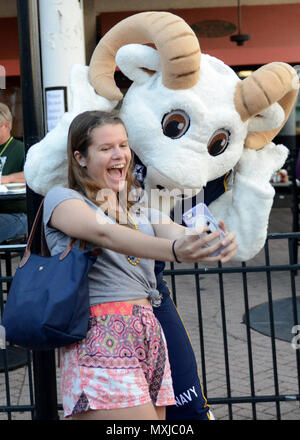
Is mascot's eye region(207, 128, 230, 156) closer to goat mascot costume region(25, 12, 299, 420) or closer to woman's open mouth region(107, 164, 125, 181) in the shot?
goat mascot costume region(25, 12, 299, 420)

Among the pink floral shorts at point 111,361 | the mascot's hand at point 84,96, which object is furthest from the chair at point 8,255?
the pink floral shorts at point 111,361

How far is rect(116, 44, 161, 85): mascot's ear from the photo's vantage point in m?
2.76

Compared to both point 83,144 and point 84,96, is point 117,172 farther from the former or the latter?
point 84,96

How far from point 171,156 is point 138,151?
18 cm

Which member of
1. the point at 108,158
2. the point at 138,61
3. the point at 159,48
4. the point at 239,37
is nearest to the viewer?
the point at 108,158

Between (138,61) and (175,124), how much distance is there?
314 mm

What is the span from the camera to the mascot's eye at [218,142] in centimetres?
286

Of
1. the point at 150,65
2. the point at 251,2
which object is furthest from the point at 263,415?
the point at 251,2

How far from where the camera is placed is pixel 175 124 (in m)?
2.81

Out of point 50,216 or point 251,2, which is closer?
point 50,216

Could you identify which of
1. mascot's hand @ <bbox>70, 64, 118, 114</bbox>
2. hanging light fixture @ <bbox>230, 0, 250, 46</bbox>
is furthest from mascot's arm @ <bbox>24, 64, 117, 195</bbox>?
hanging light fixture @ <bbox>230, 0, 250, 46</bbox>

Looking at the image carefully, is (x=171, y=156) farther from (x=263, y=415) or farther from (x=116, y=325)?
(x=263, y=415)

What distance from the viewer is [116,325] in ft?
7.45

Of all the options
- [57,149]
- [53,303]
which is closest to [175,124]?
[57,149]
